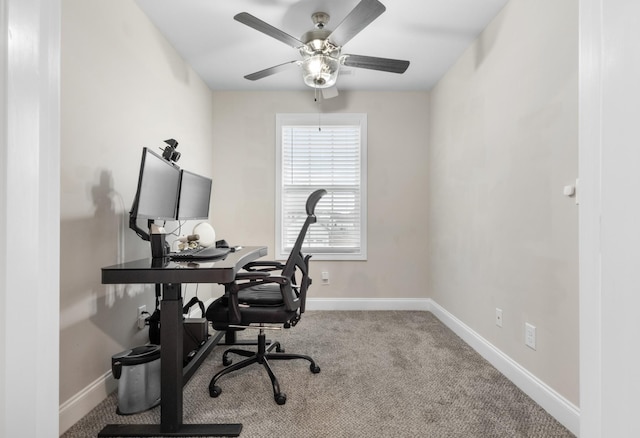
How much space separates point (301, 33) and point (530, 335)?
8.81 ft

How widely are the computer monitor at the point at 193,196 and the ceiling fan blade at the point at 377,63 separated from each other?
144 cm

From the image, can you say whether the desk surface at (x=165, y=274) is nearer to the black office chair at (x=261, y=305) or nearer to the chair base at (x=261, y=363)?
the black office chair at (x=261, y=305)

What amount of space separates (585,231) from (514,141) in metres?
1.94

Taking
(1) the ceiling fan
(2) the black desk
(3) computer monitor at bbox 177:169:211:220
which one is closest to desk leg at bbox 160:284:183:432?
(2) the black desk

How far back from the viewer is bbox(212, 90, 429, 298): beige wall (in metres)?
3.90

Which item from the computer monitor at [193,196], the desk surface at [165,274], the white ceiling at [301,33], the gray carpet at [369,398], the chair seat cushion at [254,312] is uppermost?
the white ceiling at [301,33]

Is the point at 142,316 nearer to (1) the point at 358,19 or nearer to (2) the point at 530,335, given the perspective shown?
(1) the point at 358,19

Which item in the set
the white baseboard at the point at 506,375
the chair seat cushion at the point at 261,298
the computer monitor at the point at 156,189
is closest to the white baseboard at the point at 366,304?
the white baseboard at the point at 506,375

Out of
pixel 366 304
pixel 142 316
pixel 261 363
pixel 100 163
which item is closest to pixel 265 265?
pixel 261 363

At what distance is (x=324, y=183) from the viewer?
3.96 m

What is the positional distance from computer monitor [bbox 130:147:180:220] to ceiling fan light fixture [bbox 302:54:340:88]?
1211 millimetres

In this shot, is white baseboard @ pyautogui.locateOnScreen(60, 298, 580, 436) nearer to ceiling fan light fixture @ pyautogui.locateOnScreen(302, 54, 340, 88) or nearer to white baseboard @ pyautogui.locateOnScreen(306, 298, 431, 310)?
white baseboard @ pyautogui.locateOnScreen(306, 298, 431, 310)

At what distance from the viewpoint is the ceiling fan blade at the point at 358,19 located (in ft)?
6.07

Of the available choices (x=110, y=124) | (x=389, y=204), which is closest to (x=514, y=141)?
(x=389, y=204)
